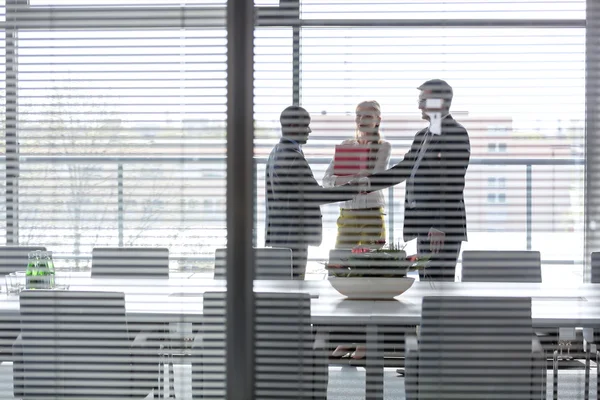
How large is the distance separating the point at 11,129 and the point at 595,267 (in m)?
1.82

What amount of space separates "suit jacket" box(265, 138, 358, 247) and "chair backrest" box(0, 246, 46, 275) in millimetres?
761

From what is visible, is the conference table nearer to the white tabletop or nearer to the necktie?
the white tabletop

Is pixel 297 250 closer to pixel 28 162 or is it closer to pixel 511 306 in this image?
pixel 511 306

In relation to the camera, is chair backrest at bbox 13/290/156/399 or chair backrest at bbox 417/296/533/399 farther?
chair backrest at bbox 13/290/156/399

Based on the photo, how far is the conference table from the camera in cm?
222

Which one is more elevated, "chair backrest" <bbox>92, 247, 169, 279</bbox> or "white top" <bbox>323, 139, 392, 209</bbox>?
"white top" <bbox>323, 139, 392, 209</bbox>

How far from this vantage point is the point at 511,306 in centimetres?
221

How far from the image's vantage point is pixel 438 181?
7.31ft

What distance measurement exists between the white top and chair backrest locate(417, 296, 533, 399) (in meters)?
0.33

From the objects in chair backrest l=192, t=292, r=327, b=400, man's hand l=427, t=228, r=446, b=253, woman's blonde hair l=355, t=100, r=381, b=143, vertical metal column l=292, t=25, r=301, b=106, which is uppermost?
vertical metal column l=292, t=25, r=301, b=106

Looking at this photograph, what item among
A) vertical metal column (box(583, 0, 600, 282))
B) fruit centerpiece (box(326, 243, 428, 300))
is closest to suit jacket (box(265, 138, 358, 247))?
fruit centerpiece (box(326, 243, 428, 300))

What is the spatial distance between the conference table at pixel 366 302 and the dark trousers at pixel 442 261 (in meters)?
0.02

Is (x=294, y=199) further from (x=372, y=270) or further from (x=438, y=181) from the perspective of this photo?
(x=438, y=181)

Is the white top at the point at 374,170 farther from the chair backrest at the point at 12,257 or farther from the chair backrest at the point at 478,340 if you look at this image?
the chair backrest at the point at 12,257
